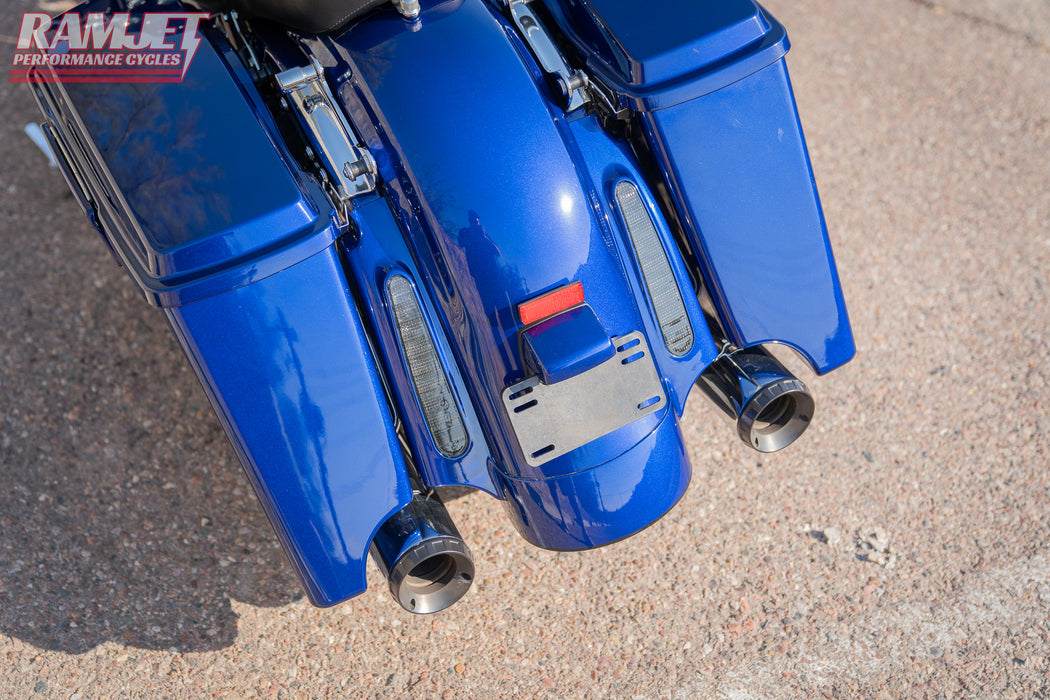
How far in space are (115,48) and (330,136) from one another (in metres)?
0.54

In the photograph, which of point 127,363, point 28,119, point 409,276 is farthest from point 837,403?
point 28,119

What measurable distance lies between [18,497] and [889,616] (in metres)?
2.45

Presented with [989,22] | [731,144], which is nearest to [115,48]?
[731,144]

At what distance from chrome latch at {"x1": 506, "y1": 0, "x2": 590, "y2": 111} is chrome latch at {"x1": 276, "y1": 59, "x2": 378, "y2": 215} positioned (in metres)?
0.46

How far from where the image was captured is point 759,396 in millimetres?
1830

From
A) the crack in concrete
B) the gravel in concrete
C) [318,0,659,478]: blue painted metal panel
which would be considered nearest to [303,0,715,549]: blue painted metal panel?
[318,0,659,478]: blue painted metal panel

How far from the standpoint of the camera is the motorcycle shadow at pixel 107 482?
85.1 inches

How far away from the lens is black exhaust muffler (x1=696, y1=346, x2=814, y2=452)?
6.03 ft

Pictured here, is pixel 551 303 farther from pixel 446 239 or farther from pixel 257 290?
pixel 257 290

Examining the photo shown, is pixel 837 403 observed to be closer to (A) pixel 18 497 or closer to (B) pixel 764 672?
(B) pixel 764 672

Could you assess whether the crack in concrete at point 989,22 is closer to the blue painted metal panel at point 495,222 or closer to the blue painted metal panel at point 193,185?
the blue painted metal panel at point 495,222

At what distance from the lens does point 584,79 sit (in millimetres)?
1822

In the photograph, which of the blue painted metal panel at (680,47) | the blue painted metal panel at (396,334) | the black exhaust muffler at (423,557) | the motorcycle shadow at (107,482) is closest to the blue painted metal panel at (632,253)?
the blue painted metal panel at (680,47)

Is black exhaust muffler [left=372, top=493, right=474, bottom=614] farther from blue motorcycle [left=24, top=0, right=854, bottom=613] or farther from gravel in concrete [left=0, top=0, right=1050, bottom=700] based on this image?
gravel in concrete [left=0, top=0, right=1050, bottom=700]
